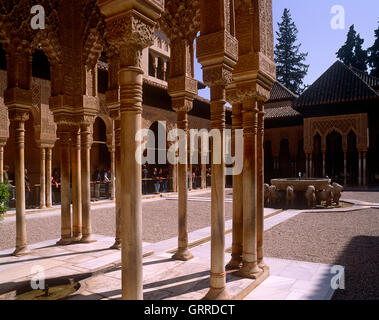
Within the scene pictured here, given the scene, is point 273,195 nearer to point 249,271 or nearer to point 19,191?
point 249,271

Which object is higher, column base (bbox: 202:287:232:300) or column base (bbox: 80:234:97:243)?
column base (bbox: 202:287:232:300)

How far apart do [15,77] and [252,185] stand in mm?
4597

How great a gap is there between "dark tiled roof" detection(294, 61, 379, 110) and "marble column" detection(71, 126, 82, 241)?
19896 millimetres

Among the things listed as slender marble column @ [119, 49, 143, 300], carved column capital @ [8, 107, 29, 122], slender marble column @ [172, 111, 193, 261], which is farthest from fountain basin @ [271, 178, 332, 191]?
slender marble column @ [119, 49, 143, 300]

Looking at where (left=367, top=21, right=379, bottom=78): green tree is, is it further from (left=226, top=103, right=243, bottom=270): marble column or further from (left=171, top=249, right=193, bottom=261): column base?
(left=171, top=249, right=193, bottom=261): column base

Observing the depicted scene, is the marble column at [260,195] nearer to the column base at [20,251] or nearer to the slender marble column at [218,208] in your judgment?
the slender marble column at [218,208]

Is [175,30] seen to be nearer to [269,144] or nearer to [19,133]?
[19,133]

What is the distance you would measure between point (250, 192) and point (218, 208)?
896mm

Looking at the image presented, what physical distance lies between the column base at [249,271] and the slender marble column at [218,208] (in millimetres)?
732

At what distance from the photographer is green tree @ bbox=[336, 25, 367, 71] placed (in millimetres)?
35719

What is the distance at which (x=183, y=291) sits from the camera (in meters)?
3.65

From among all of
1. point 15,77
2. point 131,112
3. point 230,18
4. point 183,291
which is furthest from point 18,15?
point 183,291

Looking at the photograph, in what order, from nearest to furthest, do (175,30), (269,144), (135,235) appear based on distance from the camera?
(135,235), (175,30), (269,144)

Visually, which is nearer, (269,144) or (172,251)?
(172,251)
